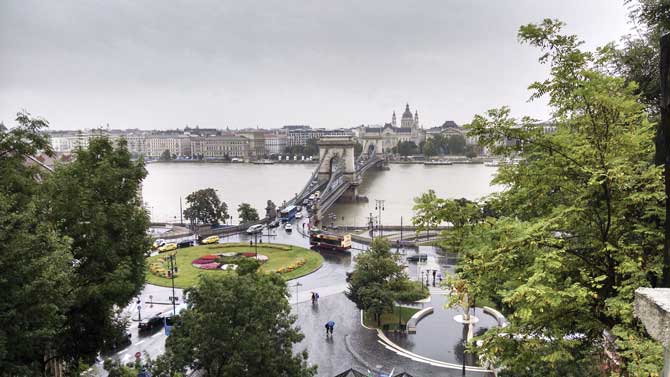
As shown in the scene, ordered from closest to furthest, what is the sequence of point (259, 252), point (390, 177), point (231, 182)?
point (259, 252)
point (231, 182)
point (390, 177)

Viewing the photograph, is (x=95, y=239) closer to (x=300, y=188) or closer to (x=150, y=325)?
(x=150, y=325)

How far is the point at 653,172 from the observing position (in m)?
5.81

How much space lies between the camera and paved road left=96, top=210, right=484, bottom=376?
18.3m

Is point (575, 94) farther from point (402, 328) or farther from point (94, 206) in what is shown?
point (402, 328)

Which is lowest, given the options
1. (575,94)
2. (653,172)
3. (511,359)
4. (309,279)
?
(309,279)

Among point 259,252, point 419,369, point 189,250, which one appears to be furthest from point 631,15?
point 189,250

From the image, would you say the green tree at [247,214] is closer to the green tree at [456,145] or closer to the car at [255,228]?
the car at [255,228]

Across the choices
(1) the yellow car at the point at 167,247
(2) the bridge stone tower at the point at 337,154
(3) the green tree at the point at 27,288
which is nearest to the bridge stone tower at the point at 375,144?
(2) the bridge stone tower at the point at 337,154

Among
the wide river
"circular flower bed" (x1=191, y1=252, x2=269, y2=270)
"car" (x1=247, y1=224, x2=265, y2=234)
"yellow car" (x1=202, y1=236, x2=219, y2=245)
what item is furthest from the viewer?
the wide river

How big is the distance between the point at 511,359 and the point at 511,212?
8.40ft

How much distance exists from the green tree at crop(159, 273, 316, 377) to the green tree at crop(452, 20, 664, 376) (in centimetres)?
651

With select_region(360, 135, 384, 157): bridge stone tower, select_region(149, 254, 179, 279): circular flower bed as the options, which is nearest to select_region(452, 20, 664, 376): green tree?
select_region(149, 254, 179, 279): circular flower bed

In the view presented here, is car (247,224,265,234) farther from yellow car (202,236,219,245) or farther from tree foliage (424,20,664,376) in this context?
tree foliage (424,20,664,376)

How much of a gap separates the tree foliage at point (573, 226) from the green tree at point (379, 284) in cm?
1406
